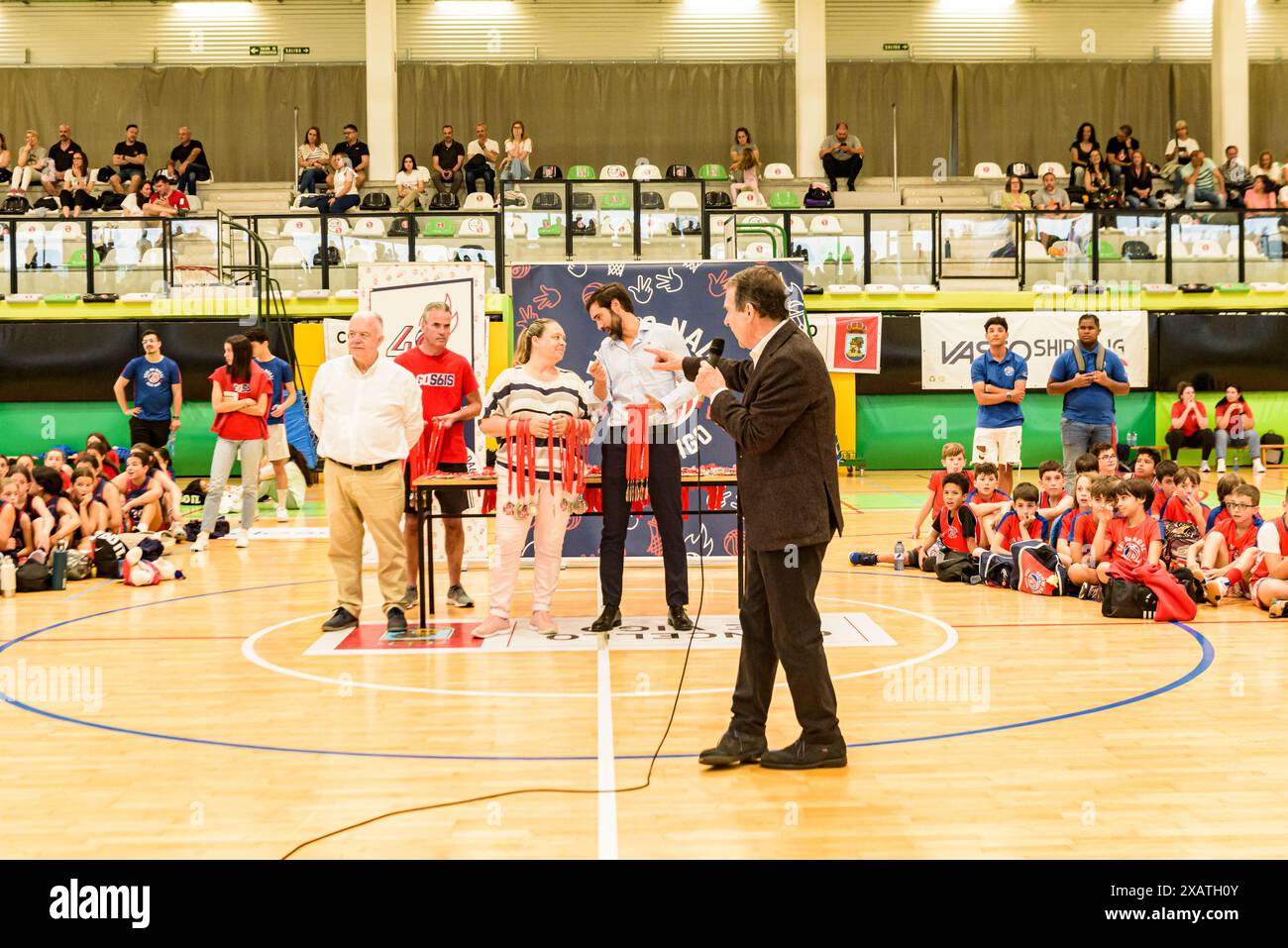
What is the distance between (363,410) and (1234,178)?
20.2 meters

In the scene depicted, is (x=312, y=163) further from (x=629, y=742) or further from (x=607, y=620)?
(x=629, y=742)

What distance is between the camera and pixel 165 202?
22.4 meters

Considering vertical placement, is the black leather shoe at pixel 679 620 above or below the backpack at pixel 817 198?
below

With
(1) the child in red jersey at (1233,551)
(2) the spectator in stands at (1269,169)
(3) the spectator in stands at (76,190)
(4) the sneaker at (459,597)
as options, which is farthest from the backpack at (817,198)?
(4) the sneaker at (459,597)

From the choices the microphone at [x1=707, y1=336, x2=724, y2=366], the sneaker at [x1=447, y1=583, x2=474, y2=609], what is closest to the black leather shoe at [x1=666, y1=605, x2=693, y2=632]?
the sneaker at [x1=447, y1=583, x2=474, y2=609]

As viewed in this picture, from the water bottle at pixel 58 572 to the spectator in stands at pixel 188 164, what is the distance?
54.7 ft

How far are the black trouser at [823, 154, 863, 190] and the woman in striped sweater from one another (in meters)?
18.1

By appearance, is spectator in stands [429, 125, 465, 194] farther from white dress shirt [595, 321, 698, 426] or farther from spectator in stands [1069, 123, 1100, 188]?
white dress shirt [595, 321, 698, 426]

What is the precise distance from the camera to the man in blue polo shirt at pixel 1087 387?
1155cm

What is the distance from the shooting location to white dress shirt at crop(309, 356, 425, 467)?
788 cm

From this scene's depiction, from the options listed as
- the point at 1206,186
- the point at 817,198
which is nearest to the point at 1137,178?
the point at 1206,186

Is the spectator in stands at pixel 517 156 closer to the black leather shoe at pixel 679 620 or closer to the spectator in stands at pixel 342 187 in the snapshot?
the spectator in stands at pixel 342 187

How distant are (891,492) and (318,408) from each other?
10001mm
